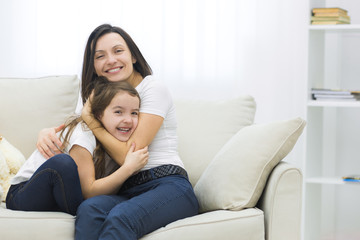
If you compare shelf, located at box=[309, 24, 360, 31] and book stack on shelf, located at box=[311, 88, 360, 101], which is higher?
shelf, located at box=[309, 24, 360, 31]

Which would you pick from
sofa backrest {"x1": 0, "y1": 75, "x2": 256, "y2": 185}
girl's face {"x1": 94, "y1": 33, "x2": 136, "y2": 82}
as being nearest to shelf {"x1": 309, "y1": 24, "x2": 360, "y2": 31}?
sofa backrest {"x1": 0, "y1": 75, "x2": 256, "y2": 185}

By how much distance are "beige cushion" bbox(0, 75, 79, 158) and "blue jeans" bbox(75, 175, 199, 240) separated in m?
0.66

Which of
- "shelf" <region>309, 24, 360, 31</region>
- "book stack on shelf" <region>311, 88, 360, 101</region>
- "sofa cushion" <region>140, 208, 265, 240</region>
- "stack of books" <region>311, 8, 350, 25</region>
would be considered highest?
"stack of books" <region>311, 8, 350, 25</region>

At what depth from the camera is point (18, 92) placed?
7.59ft

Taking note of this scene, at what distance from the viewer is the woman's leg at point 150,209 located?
1527 mm

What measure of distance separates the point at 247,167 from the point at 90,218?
0.56 meters

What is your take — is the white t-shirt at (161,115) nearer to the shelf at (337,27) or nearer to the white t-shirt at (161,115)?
the white t-shirt at (161,115)

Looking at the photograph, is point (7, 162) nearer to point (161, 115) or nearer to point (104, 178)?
point (104, 178)

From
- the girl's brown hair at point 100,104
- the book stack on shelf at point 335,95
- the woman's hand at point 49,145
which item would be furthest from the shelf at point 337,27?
the woman's hand at point 49,145

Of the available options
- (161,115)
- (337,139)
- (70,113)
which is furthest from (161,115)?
(337,139)

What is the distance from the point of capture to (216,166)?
1.87 metres

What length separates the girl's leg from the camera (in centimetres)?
157

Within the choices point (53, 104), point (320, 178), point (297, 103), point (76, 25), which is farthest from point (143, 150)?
point (76, 25)

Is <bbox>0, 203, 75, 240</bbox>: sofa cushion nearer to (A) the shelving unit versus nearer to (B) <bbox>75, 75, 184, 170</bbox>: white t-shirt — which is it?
(B) <bbox>75, 75, 184, 170</bbox>: white t-shirt
